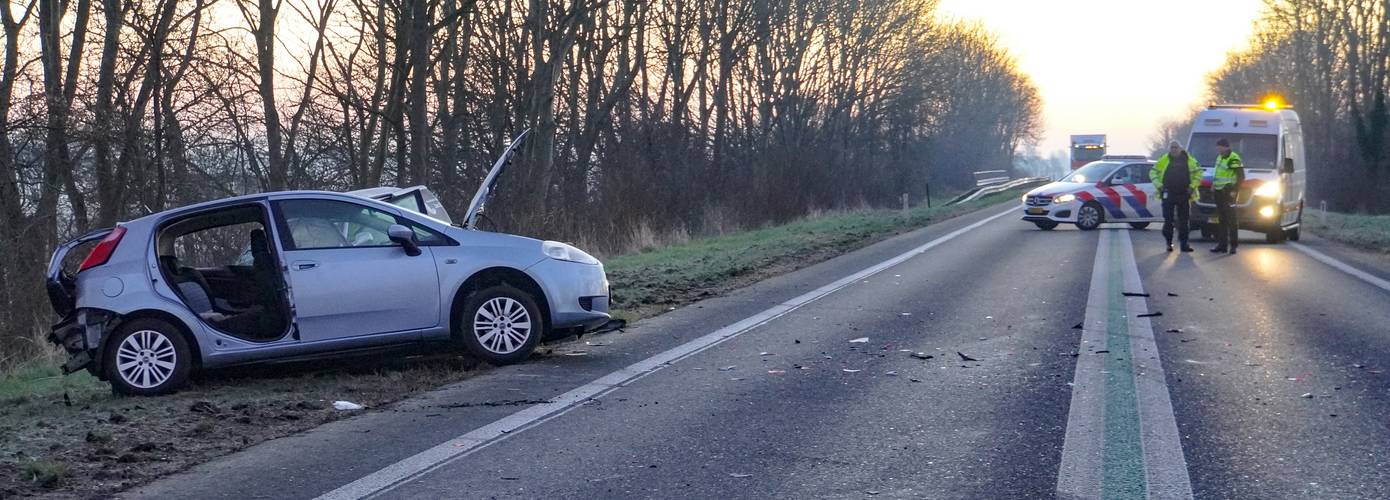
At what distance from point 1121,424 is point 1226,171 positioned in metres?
15.4

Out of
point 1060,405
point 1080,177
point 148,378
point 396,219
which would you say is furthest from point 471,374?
point 1080,177

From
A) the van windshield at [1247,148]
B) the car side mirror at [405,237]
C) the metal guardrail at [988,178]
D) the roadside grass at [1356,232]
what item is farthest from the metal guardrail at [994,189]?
the car side mirror at [405,237]

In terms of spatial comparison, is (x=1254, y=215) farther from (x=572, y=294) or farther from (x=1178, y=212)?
(x=572, y=294)

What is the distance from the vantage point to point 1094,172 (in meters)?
28.5

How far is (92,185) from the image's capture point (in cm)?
1847

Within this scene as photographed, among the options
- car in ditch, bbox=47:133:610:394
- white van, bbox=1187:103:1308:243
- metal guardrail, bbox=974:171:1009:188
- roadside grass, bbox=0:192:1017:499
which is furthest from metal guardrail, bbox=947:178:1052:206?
roadside grass, bbox=0:192:1017:499

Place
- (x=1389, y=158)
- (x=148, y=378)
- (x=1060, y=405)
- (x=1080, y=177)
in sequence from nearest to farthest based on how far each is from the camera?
(x=1060, y=405), (x=148, y=378), (x=1080, y=177), (x=1389, y=158)

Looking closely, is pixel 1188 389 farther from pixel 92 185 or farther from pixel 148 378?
pixel 92 185

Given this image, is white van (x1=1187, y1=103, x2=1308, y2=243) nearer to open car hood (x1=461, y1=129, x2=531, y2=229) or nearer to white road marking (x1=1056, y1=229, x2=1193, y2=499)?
white road marking (x1=1056, y1=229, x2=1193, y2=499)

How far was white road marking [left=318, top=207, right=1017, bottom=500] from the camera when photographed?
5723 mm

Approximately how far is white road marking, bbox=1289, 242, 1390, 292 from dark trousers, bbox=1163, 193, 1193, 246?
73.2 inches

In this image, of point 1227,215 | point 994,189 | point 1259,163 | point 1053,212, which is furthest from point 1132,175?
point 994,189

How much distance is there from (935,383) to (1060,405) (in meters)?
1.01

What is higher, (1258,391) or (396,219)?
(396,219)
